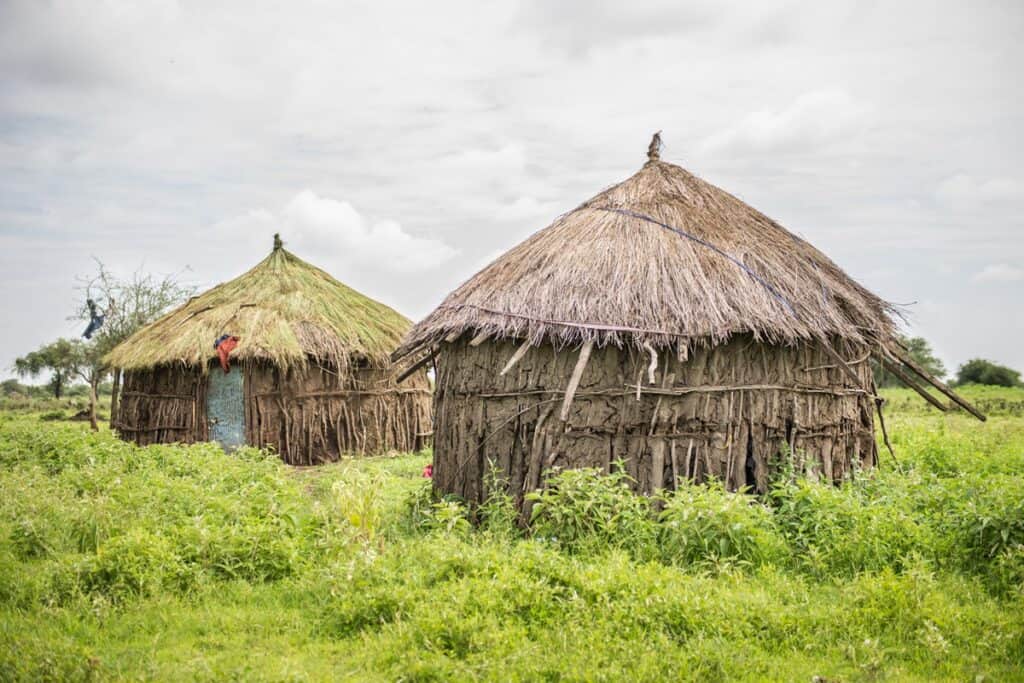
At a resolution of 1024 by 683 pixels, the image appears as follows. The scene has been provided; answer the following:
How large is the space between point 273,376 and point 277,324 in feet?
2.90

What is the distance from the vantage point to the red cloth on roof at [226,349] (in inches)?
550

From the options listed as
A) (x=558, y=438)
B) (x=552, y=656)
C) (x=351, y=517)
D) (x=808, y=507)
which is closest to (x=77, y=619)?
(x=351, y=517)

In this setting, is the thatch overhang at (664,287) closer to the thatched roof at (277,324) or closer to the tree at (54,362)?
the thatched roof at (277,324)

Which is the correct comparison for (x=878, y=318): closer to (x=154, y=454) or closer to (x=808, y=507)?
(x=808, y=507)

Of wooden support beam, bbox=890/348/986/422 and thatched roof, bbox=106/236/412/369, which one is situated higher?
thatched roof, bbox=106/236/412/369

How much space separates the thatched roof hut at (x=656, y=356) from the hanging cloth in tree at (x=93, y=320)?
1785 cm

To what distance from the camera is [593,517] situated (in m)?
6.30

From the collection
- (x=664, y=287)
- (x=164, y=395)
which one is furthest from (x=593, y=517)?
(x=164, y=395)

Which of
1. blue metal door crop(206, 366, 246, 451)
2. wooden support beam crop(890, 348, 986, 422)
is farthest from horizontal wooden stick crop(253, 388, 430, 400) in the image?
wooden support beam crop(890, 348, 986, 422)

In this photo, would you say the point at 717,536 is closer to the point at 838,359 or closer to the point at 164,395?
the point at 838,359

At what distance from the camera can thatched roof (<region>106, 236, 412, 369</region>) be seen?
14.1m

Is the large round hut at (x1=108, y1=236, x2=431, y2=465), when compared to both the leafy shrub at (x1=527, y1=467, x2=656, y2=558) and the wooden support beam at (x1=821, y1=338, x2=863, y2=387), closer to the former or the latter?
the leafy shrub at (x1=527, y1=467, x2=656, y2=558)

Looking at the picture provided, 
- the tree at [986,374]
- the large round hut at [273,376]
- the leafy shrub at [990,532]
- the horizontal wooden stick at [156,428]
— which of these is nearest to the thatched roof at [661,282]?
the leafy shrub at [990,532]

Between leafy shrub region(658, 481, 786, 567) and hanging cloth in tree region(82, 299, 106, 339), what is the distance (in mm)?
21043
